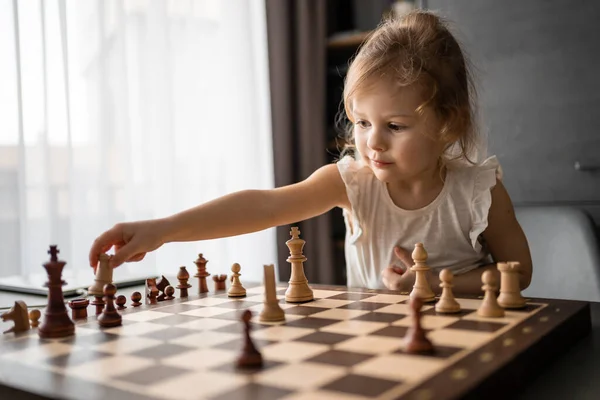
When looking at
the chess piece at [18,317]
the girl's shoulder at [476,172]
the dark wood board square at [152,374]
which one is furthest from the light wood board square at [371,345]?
the girl's shoulder at [476,172]

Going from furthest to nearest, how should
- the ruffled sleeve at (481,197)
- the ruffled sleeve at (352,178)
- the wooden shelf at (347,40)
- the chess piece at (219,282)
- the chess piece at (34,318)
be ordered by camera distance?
1. the wooden shelf at (347,40)
2. the ruffled sleeve at (352,178)
3. the ruffled sleeve at (481,197)
4. the chess piece at (219,282)
5. the chess piece at (34,318)

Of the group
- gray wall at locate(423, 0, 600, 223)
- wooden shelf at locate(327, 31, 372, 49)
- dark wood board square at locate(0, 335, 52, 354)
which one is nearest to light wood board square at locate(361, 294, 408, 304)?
dark wood board square at locate(0, 335, 52, 354)

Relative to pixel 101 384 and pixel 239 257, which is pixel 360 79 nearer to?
pixel 101 384

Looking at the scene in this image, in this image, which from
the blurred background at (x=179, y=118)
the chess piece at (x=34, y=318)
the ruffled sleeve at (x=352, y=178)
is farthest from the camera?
the blurred background at (x=179, y=118)

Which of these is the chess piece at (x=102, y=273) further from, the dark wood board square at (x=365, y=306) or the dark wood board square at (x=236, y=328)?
the dark wood board square at (x=365, y=306)

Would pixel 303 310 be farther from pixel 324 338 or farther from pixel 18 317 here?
pixel 18 317

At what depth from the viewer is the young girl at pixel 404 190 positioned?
1.43 meters

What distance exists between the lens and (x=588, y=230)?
1.81 metres

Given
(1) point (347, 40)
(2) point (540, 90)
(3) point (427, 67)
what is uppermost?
(1) point (347, 40)

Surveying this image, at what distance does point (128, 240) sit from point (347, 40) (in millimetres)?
2452

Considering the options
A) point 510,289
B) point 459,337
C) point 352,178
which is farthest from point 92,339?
point 352,178

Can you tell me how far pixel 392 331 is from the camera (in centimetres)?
89

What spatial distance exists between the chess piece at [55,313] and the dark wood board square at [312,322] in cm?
34

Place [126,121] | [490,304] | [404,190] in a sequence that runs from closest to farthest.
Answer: [490,304]
[404,190]
[126,121]
